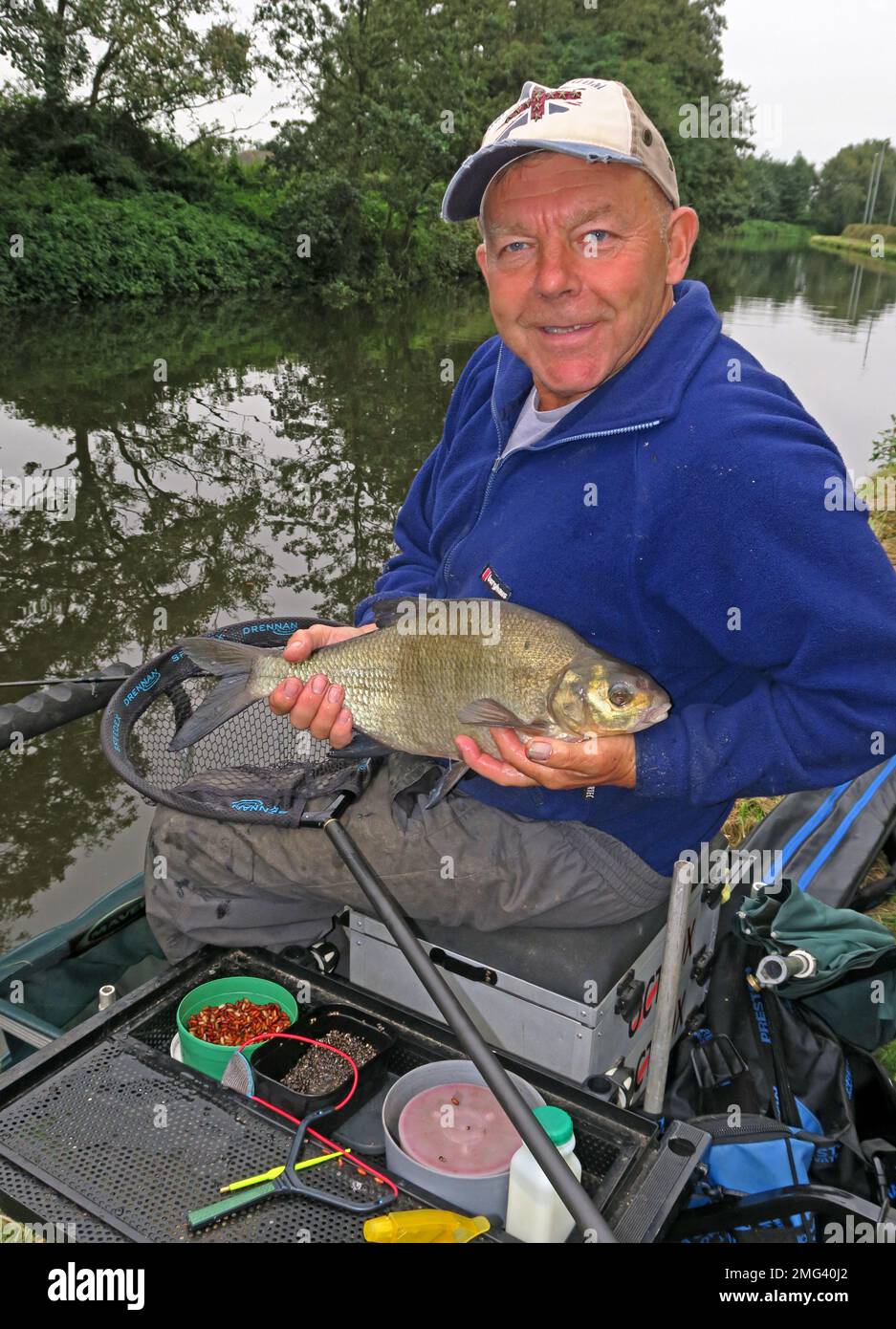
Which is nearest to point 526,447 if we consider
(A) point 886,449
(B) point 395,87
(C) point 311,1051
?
(C) point 311,1051

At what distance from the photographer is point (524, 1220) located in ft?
5.05

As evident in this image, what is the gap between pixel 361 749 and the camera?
2293 mm

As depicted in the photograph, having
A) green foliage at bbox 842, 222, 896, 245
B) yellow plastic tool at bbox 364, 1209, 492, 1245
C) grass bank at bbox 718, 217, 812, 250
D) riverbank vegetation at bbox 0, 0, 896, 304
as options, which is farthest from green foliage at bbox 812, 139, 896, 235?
yellow plastic tool at bbox 364, 1209, 492, 1245

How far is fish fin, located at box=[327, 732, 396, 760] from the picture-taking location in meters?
2.27

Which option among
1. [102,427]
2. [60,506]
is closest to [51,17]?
[102,427]

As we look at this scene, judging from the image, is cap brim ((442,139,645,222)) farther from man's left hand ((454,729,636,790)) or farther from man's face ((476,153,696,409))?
man's left hand ((454,729,636,790))

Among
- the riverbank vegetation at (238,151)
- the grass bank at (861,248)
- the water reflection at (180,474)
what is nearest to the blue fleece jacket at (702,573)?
the water reflection at (180,474)

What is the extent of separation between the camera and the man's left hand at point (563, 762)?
1.77 metres

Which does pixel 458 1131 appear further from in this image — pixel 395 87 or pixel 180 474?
pixel 395 87

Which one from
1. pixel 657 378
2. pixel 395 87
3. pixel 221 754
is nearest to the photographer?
pixel 657 378

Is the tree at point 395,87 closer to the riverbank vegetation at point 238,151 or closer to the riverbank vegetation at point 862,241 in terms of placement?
the riverbank vegetation at point 238,151

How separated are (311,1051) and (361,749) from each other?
2.24ft

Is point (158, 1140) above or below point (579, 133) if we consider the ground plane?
below

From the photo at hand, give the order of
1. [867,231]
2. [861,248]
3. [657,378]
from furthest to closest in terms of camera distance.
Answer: [867,231]
[861,248]
[657,378]
